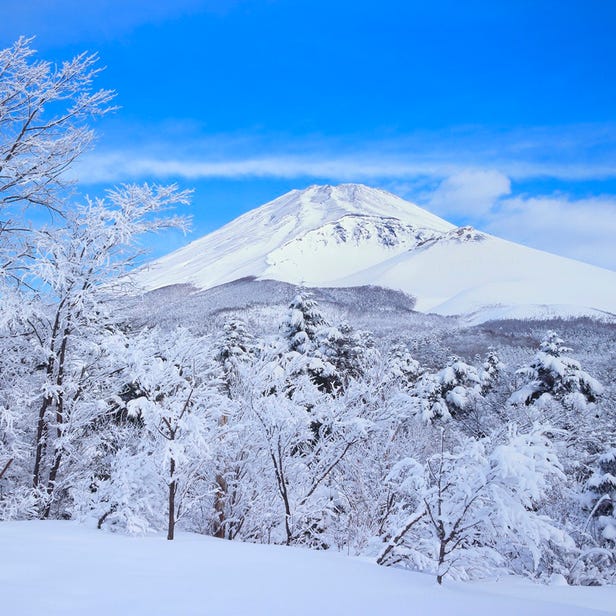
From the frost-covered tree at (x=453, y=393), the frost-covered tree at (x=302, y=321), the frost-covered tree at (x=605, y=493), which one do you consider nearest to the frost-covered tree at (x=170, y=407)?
the frost-covered tree at (x=605, y=493)

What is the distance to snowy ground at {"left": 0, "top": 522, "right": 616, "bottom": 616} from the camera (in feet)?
10.8

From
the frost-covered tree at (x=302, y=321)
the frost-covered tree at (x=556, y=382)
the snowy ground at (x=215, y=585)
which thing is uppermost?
the frost-covered tree at (x=302, y=321)

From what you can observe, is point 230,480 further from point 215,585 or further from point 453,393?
point 453,393

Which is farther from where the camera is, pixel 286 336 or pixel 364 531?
pixel 286 336

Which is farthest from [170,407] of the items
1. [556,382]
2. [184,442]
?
[556,382]

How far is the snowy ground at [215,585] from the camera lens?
10.8 feet

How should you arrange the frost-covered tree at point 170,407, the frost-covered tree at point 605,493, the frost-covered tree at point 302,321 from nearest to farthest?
the frost-covered tree at point 170,407 < the frost-covered tree at point 605,493 < the frost-covered tree at point 302,321

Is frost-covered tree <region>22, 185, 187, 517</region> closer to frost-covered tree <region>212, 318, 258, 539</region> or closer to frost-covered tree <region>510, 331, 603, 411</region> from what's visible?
frost-covered tree <region>212, 318, 258, 539</region>

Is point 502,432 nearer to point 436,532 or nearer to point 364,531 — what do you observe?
point 436,532

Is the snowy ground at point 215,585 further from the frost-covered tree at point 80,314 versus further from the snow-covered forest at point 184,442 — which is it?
the frost-covered tree at point 80,314

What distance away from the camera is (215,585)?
12.6 ft

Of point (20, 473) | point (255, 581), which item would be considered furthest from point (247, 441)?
point (255, 581)

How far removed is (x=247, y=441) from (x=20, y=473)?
3891mm

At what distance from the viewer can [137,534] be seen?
5.93m
